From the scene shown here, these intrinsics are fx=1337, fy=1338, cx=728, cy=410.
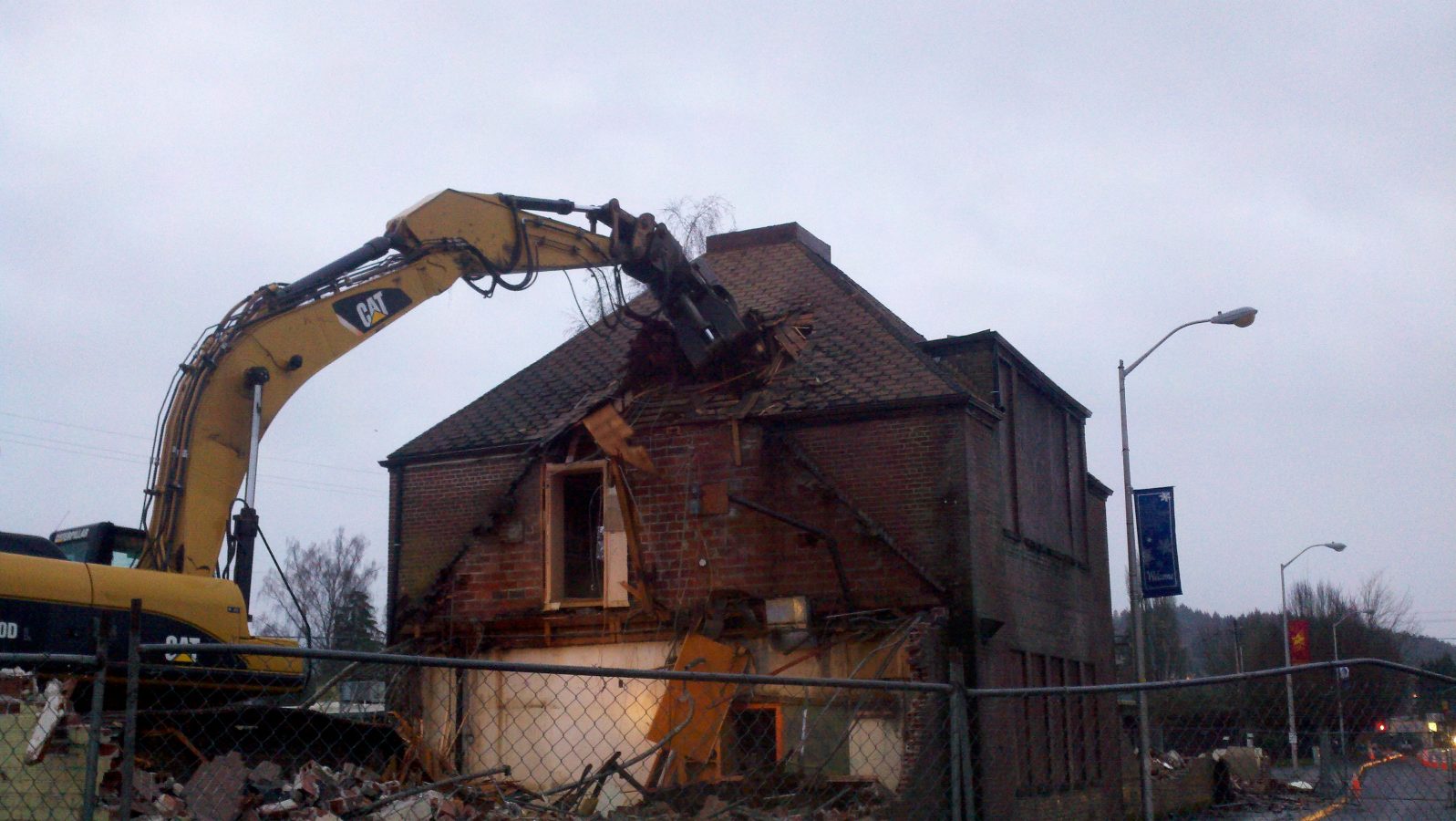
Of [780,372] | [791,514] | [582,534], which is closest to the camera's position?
[791,514]

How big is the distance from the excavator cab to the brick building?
6.57m

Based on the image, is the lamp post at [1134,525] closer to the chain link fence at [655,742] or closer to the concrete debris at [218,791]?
the chain link fence at [655,742]

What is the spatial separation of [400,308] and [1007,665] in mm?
9432

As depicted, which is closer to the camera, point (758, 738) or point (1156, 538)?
point (758, 738)

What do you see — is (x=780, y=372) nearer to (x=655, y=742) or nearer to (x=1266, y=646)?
(x=655, y=742)

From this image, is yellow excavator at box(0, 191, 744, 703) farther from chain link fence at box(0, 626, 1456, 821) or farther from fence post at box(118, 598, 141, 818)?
fence post at box(118, 598, 141, 818)

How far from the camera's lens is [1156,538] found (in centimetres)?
2331

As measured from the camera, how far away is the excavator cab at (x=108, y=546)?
12469 mm

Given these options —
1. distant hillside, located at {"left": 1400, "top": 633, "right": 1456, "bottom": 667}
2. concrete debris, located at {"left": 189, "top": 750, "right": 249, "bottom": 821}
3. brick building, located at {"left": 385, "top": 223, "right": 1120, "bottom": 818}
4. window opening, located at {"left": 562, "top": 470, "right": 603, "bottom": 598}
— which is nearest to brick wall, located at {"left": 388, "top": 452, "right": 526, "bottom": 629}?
brick building, located at {"left": 385, "top": 223, "right": 1120, "bottom": 818}

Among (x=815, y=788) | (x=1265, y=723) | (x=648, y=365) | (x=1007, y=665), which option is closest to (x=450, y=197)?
(x=648, y=365)

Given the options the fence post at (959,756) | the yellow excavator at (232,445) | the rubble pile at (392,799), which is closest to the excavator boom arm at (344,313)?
the yellow excavator at (232,445)

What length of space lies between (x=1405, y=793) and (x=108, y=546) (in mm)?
10869

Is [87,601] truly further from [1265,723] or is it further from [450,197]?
[1265,723]

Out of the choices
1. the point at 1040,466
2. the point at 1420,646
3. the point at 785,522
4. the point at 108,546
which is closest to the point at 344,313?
the point at 108,546
